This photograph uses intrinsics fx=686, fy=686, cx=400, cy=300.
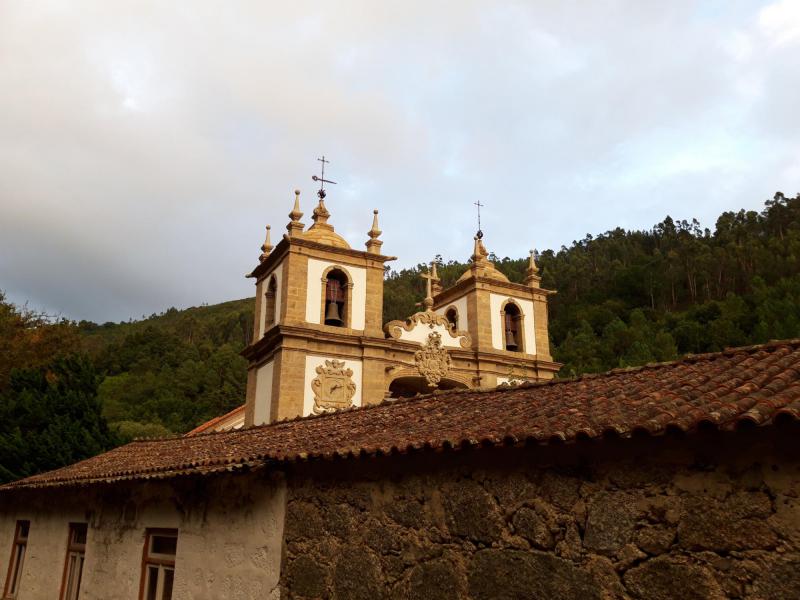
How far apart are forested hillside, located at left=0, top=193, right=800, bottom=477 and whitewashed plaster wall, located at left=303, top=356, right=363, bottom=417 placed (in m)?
6.28

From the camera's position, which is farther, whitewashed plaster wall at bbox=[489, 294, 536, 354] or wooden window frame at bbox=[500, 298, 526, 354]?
wooden window frame at bbox=[500, 298, 526, 354]

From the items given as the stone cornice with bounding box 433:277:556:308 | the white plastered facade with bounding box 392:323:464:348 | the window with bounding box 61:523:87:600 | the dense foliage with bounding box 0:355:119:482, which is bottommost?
the window with bounding box 61:523:87:600

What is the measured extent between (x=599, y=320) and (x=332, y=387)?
154ft

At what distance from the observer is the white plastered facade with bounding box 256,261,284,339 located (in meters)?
20.8

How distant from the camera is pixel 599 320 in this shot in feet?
204

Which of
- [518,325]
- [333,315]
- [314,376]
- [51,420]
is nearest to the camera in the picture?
[51,420]

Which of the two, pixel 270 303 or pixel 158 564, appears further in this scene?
pixel 270 303

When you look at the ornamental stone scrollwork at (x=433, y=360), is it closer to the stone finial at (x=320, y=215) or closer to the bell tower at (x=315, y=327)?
the bell tower at (x=315, y=327)

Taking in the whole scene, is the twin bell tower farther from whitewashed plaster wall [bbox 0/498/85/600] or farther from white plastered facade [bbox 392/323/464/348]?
whitewashed plaster wall [bbox 0/498/85/600]

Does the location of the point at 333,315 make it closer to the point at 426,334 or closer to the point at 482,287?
the point at 426,334

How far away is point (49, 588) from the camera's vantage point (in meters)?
9.69

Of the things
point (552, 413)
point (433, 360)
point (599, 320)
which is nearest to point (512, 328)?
point (433, 360)

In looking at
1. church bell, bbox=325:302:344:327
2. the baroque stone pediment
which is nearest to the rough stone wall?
church bell, bbox=325:302:344:327

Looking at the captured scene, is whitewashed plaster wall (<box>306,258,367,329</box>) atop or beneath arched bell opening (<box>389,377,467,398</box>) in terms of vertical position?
atop
